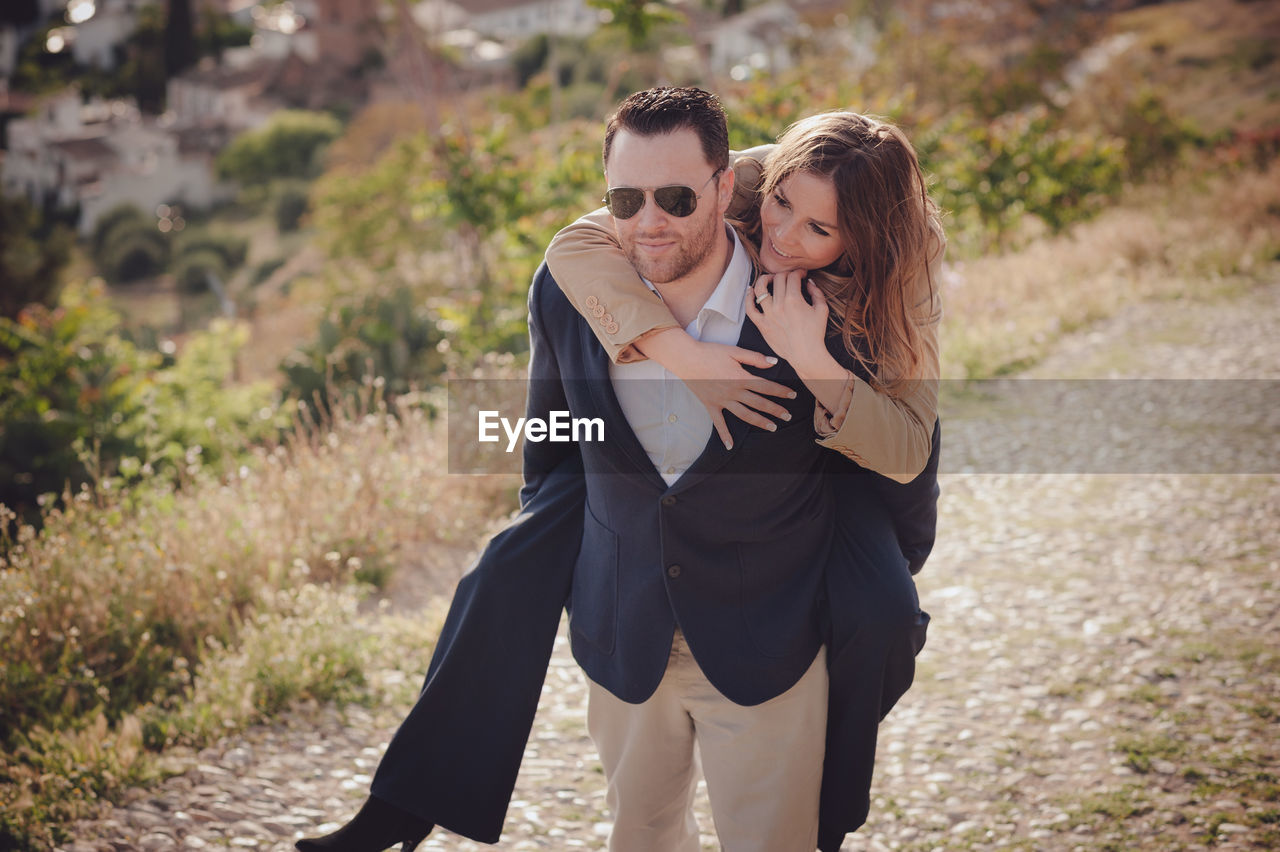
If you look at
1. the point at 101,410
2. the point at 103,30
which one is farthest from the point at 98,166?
the point at 101,410

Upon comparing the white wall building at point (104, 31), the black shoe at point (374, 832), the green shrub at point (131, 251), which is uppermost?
the white wall building at point (104, 31)

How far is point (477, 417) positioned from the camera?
647cm

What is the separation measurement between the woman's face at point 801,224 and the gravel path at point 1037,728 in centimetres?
213

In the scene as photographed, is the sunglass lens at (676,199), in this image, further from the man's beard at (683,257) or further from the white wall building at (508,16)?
the white wall building at (508,16)

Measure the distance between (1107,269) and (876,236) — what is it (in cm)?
993

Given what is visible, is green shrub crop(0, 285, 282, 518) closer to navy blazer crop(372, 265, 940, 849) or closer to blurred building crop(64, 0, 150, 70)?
navy blazer crop(372, 265, 940, 849)

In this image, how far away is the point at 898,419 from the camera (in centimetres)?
192

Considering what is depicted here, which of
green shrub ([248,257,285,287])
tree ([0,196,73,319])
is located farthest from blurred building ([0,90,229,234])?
tree ([0,196,73,319])

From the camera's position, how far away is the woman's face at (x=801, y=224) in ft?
6.48

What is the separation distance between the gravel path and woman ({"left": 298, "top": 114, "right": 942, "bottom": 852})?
1088mm

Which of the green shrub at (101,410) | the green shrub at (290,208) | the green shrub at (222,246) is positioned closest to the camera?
the green shrub at (101,410)

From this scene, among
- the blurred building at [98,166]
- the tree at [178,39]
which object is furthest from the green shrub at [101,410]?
the tree at [178,39]

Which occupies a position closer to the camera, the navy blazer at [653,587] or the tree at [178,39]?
the navy blazer at [653,587]

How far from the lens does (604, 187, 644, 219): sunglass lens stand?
202 centimetres
